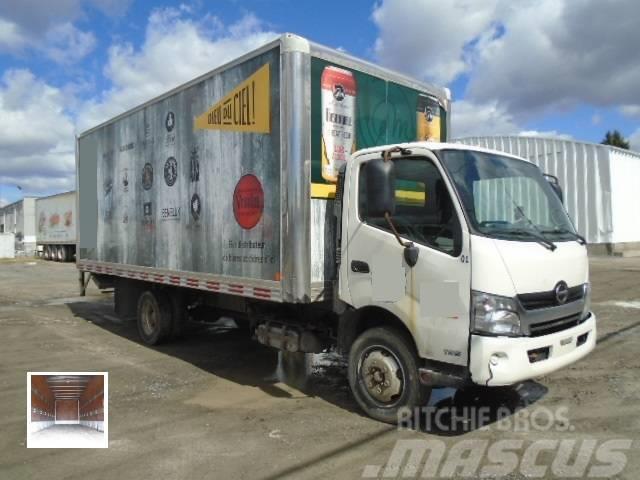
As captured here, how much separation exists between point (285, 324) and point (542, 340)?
2.70 m

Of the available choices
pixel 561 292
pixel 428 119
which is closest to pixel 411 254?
pixel 561 292

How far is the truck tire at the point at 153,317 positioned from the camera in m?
8.52

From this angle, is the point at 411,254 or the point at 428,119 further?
the point at 428,119

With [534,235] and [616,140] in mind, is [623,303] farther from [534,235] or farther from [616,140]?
[616,140]

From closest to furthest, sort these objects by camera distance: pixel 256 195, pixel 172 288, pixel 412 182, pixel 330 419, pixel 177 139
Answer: pixel 412 182 → pixel 330 419 → pixel 256 195 → pixel 177 139 → pixel 172 288

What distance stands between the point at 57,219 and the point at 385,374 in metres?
36.8

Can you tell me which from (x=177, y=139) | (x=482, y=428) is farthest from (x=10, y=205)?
(x=482, y=428)

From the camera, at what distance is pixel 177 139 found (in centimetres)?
741

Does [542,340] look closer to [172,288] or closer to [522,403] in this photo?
[522,403]

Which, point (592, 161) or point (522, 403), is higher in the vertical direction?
point (592, 161)

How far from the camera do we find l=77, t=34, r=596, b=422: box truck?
14.3ft

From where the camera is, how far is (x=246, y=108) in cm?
A: 602

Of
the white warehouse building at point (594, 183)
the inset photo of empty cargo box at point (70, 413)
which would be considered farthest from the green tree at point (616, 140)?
the inset photo of empty cargo box at point (70, 413)

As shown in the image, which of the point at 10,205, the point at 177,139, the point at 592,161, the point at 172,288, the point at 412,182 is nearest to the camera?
the point at 412,182
